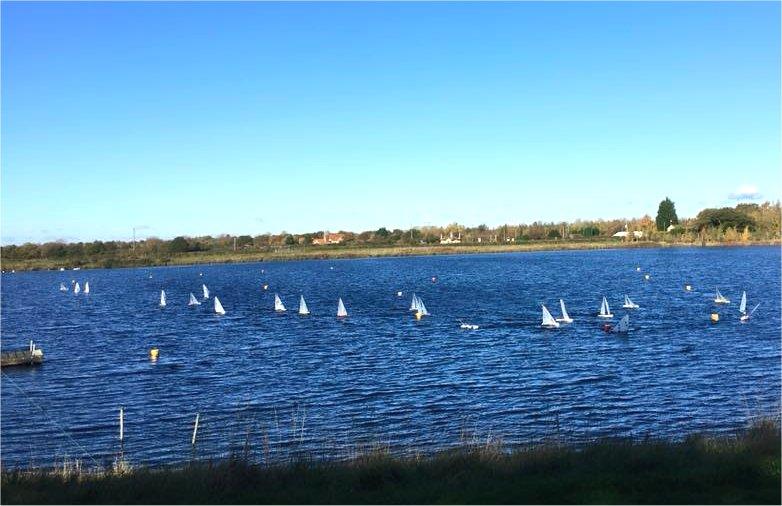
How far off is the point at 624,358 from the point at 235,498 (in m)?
27.9

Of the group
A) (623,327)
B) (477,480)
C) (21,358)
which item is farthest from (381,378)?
(21,358)

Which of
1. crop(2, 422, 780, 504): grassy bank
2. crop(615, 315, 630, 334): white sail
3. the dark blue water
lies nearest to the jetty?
the dark blue water

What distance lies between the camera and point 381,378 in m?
32.4

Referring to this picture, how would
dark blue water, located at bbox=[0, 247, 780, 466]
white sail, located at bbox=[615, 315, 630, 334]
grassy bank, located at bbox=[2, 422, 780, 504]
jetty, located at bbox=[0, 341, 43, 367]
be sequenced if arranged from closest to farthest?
grassy bank, located at bbox=[2, 422, 780, 504], dark blue water, located at bbox=[0, 247, 780, 466], jetty, located at bbox=[0, 341, 43, 367], white sail, located at bbox=[615, 315, 630, 334]

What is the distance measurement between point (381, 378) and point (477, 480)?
2063cm

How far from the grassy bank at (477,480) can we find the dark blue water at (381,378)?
5.32m

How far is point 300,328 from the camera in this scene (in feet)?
175

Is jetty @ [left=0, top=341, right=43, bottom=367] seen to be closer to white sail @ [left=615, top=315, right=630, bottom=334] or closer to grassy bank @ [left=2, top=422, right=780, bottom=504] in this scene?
grassy bank @ [left=2, top=422, right=780, bottom=504]

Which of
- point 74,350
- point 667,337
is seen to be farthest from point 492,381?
point 74,350

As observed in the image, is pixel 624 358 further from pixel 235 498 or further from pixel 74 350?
pixel 74 350

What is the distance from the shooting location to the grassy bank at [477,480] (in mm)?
10688

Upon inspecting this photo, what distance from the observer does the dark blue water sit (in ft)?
75.4

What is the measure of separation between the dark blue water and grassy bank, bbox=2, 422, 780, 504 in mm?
5323

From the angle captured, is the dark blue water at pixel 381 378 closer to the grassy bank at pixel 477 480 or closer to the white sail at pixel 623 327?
the white sail at pixel 623 327
